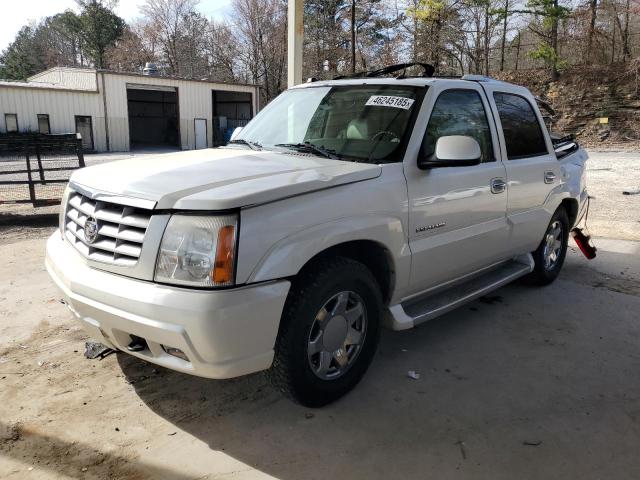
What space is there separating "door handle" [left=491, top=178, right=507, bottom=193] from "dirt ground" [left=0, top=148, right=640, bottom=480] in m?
1.15

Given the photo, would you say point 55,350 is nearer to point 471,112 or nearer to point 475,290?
point 475,290

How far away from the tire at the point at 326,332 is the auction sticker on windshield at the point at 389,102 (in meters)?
1.22

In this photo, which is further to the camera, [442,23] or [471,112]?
[442,23]

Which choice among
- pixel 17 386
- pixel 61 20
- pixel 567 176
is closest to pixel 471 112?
pixel 567 176

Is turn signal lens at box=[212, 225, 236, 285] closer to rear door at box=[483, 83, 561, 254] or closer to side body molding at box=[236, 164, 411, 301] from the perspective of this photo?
side body molding at box=[236, 164, 411, 301]

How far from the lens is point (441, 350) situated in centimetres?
399

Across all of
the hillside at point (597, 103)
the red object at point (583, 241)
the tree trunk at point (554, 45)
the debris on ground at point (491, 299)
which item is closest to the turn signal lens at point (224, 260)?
the debris on ground at point (491, 299)

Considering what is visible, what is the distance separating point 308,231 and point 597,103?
2984cm

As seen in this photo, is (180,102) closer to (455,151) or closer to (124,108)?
(124,108)

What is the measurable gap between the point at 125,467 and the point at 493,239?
2993 millimetres

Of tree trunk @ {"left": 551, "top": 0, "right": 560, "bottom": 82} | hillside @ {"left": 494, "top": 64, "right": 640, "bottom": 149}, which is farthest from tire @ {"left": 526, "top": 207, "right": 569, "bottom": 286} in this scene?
tree trunk @ {"left": 551, "top": 0, "right": 560, "bottom": 82}

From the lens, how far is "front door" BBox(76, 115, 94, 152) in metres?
29.9

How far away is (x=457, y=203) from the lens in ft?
Answer: 12.1

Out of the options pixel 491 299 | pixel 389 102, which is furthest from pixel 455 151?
pixel 491 299
